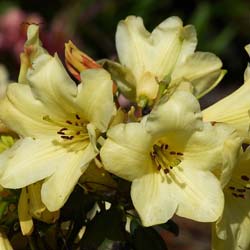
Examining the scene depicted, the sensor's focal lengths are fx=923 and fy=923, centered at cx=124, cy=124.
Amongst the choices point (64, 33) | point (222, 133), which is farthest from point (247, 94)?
point (64, 33)

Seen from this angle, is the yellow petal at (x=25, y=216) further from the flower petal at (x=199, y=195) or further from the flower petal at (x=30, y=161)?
the flower petal at (x=199, y=195)

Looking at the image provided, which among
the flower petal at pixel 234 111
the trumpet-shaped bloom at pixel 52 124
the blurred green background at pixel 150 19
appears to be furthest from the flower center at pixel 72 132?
the blurred green background at pixel 150 19

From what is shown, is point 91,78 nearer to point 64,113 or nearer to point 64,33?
point 64,113

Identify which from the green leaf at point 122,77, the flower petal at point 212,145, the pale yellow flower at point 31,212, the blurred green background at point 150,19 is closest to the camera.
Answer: the flower petal at point 212,145

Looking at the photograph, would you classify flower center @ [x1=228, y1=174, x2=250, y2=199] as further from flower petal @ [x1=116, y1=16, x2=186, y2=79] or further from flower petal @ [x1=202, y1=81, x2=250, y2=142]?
flower petal @ [x1=116, y1=16, x2=186, y2=79]

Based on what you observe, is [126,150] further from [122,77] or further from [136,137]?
[122,77]

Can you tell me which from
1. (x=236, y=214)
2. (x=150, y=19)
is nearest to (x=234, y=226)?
(x=236, y=214)

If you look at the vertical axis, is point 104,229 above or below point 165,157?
below
